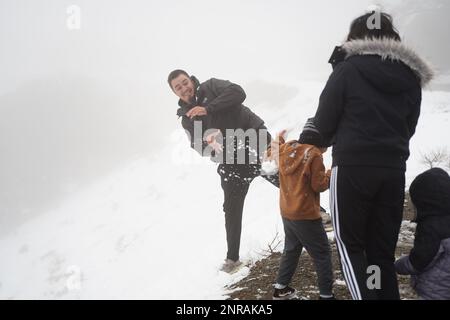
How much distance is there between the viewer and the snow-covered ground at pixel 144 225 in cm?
1394

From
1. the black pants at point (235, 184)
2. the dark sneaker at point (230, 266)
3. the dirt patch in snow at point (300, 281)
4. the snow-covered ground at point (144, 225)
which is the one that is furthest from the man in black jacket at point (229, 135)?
the snow-covered ground at point (144, 225)

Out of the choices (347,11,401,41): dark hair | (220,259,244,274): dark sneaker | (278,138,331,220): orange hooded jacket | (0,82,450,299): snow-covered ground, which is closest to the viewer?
(347,11,401,41): dark hair

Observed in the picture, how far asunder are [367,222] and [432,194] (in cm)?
57

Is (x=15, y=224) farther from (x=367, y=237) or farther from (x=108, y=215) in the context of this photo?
(x=367, y=237)

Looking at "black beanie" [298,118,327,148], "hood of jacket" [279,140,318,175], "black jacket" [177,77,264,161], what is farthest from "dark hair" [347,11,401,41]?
"black jacket" [177,77,264,161]

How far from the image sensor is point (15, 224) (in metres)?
44.9

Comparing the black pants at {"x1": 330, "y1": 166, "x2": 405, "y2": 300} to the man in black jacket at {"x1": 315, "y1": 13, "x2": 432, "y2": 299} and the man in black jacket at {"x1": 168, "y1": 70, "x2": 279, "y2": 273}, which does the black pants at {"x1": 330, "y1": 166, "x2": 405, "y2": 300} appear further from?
the man in black jacket at {"x1": 168, "y1": 70, "x2": 279, "y2": 273}

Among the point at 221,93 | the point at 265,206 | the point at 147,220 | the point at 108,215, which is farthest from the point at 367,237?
the point at 108,215

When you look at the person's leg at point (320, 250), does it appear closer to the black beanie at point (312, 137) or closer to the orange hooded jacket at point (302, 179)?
the orange hooded jacket at point (302, 179)

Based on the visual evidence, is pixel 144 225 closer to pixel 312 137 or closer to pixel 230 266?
pixel 230 266

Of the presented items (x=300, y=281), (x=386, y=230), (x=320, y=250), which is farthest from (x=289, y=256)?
(x=386, y=230)

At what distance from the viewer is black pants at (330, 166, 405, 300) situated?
84.0 inches

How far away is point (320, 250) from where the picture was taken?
2.84 meters

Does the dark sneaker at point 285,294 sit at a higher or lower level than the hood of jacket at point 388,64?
lower
